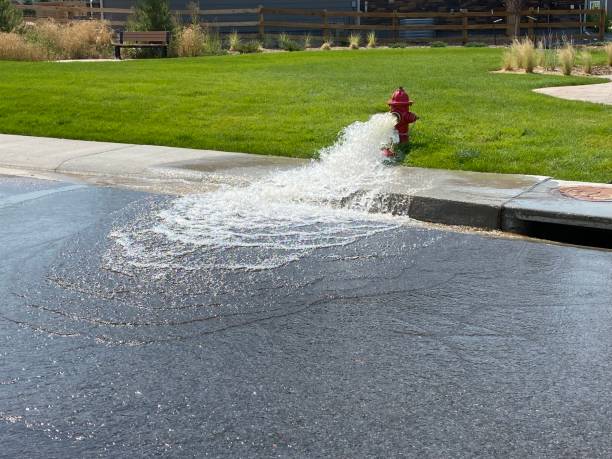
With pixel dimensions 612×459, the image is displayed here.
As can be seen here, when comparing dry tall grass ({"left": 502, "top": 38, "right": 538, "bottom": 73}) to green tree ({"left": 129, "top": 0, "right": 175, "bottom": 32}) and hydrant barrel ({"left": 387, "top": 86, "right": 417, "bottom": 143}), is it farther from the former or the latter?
green tree ({"left": 129, "top": 0, "right": 175, "bottom": 32})

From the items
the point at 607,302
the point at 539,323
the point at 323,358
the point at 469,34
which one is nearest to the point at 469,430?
the point at 323,358

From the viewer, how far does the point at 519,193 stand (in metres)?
7.58

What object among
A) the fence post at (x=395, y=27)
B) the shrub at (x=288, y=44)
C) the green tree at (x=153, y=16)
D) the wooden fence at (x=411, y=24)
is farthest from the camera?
the fence post at (x=395, y=27)

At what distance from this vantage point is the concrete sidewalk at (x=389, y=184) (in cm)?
704

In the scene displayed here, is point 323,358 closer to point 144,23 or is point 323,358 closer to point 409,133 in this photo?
point 409,133

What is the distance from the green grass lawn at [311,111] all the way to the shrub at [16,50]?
6.06 meters

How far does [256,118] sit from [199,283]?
7347mm

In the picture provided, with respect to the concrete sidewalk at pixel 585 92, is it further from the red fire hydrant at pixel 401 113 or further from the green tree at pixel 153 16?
the green tree at pixel 153 16

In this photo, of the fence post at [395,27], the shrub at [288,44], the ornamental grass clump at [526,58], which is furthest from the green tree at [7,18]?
the ornamental grass clump at [526,58]

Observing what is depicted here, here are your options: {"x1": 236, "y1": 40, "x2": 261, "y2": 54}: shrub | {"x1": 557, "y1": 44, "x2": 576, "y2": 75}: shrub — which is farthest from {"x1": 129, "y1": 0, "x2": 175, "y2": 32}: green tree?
{"x1": 557, "y1": 44, "x2": 576, "y2": 75}: shrub

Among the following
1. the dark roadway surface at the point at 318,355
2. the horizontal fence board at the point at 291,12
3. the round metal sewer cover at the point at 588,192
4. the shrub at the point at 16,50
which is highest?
the horizontal fence board at the point at 291,12

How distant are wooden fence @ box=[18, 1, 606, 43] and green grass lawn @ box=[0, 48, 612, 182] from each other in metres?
15.0

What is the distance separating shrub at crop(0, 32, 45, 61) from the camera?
2597 cm

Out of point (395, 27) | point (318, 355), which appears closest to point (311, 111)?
point (318, 355)
